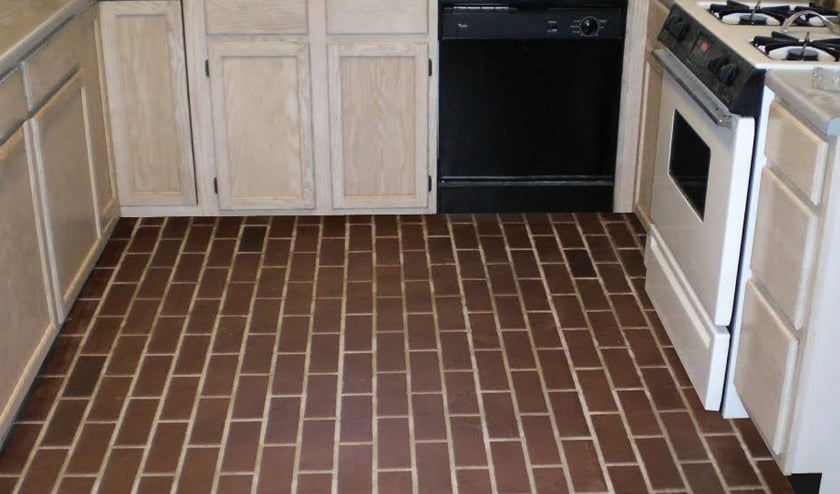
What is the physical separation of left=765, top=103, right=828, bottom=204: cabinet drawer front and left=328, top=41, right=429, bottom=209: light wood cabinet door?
1.66m

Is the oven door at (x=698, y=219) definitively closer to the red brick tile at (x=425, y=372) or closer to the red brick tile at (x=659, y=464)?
the red brick tile at (x=659, y=464)

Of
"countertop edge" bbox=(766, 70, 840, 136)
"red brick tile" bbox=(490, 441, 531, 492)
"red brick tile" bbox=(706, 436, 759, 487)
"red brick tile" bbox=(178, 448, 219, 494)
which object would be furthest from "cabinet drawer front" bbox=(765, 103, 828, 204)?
"red brick tile" bbox=(178, 448, 219, 494)

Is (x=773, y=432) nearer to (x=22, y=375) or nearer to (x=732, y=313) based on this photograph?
(x=732, y=313)

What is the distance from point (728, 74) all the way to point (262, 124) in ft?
6.21

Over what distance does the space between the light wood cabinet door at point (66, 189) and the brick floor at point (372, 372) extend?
0.12 metres

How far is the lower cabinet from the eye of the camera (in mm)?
2785

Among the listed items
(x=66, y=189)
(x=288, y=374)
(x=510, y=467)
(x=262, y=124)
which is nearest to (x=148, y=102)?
(x=262, y=124)

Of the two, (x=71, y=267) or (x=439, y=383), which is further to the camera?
(x=71, y=267)

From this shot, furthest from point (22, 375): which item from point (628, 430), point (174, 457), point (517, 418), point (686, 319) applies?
point (686, 319)

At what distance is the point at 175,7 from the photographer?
3875 mm

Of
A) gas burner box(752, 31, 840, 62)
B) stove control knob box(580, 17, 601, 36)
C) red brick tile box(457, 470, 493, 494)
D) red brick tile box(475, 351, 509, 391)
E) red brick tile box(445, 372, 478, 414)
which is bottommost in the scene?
red brick tile box(457, 470, 493, 494)

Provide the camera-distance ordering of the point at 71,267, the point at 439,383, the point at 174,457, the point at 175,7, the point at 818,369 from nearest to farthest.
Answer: the point at 818,369
the point at 174,457
the point at 439,383
the point at 71,267
the point at 175,7

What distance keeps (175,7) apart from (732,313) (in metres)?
2.20

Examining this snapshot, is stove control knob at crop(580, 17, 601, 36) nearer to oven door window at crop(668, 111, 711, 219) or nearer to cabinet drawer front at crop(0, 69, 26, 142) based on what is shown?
oven door window at crop(668, 111, 711, 219)
